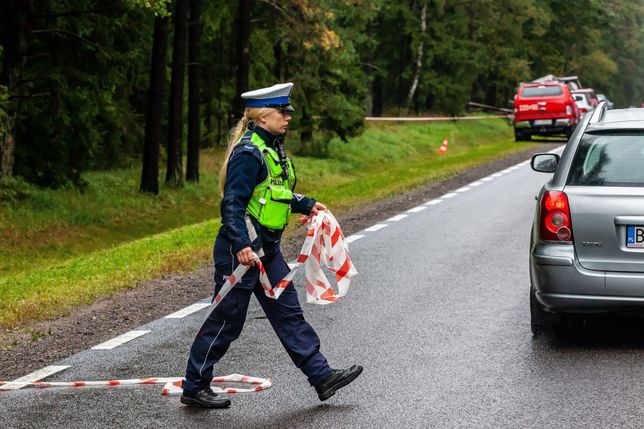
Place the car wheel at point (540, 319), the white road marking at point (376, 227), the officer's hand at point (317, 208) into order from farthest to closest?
the white road marking at point (376, 227), the car wheel at point (540, 319), the officer's hand at point (317, 208)

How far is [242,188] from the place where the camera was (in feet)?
23.6

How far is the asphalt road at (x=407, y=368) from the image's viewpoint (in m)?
7.27

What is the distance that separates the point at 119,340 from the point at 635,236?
3.77 m

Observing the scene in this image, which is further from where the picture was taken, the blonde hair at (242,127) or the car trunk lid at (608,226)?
the car trunk lid at (608,226)

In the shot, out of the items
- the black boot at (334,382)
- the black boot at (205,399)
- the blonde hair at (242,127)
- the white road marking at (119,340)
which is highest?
the blonde hair at (242,127)

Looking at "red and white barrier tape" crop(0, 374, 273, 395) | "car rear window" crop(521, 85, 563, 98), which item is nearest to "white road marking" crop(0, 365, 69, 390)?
"red and white barrier tape" crop(0, 374, 273, 395)

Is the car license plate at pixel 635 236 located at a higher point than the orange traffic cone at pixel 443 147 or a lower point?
higher

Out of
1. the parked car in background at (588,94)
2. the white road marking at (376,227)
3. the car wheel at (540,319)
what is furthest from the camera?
the parked car in background at (588,94)

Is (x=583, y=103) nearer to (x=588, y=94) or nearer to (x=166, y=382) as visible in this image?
(x=588, y=94)

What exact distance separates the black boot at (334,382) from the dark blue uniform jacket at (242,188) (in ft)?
2.77

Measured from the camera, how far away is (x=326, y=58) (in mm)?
32969

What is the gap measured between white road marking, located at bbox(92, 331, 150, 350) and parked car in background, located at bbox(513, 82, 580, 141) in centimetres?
3566

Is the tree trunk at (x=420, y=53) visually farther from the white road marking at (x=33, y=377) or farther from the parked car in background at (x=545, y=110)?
the white road marking at (x=33, y=377)

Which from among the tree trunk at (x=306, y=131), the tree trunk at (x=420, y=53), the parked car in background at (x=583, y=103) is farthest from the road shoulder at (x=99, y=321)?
the tree trunk at (x=420, y=53)
